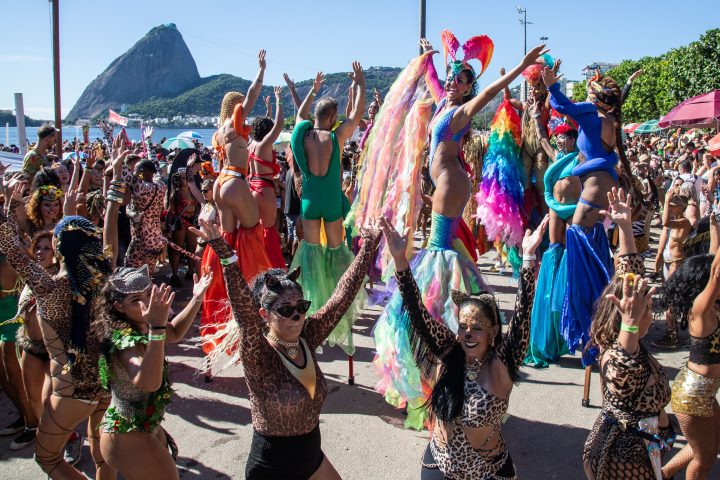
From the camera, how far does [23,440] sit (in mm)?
4270

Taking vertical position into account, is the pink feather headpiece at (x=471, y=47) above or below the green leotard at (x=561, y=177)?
above

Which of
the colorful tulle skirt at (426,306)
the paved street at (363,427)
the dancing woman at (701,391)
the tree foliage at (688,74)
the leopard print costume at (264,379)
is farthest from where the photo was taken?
the tree foliage at (688,74)

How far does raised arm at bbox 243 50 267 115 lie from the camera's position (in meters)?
5.49

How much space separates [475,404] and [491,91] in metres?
2.02

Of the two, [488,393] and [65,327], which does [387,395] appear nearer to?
[488,393]

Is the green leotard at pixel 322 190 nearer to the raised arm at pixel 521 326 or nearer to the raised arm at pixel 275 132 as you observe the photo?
the raised arm at pixel 275 132

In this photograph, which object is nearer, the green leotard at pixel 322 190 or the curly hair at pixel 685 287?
the curly hair at pixel 685 287

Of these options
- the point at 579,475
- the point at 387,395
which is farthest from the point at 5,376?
the point at 579,475

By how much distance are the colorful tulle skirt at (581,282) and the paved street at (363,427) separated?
1.64 ft

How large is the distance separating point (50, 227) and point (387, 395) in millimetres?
2813

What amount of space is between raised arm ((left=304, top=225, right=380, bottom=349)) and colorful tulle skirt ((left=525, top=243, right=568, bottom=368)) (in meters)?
2.76

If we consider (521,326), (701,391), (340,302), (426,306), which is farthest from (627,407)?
(426,306)

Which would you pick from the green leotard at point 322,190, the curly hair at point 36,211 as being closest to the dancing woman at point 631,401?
the green leotard at point 322,190

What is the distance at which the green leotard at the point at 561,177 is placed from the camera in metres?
5.54
